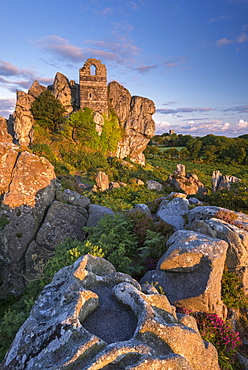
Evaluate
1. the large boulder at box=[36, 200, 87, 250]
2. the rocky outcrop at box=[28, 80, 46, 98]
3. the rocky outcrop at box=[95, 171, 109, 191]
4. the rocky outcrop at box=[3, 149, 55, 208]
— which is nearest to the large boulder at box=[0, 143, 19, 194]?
the rocky outcrop at box=[3, 149, 55, 208]

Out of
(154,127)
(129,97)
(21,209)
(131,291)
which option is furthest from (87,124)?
(131,291)

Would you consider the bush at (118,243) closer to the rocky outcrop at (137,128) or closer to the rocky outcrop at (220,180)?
the rocky outcrop at (220,180)

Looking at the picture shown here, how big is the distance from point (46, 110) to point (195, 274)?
40.3m

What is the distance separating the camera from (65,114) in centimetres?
4291

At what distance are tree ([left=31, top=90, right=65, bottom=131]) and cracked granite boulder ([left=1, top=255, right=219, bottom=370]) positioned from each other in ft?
129

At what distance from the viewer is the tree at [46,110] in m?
38.2

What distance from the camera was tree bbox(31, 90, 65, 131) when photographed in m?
38.2

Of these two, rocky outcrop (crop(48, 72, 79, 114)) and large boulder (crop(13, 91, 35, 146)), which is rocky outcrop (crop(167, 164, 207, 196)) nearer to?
rocky outcrop (crop(48, 72, 79, 114))

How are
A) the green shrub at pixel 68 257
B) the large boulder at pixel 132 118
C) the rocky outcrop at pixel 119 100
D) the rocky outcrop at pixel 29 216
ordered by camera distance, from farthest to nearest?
the large boulder at pixel 132 118 < the rocky outcrop at pixel 119 100 < the rocky outcrop at pixel 29 216 < the green shrub at pixel 68 257

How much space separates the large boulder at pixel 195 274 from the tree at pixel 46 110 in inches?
1524

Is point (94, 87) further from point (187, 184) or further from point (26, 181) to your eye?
point (26, 181)

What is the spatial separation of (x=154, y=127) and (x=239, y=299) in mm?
46119

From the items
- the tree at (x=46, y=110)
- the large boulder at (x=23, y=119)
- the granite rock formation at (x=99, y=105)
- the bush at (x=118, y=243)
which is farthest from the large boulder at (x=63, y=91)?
the bush at (x=118, y=243)

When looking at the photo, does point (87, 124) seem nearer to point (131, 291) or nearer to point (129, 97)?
point (129, 97)
